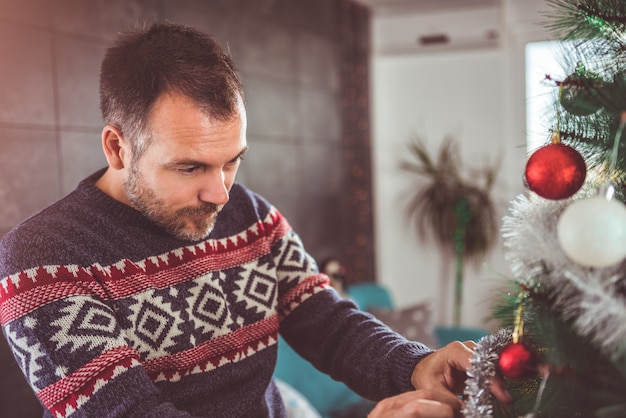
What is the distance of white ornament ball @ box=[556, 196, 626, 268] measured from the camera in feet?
1.90

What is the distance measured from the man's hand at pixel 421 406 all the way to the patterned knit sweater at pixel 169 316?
0.21 m

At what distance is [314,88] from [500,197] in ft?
5.38

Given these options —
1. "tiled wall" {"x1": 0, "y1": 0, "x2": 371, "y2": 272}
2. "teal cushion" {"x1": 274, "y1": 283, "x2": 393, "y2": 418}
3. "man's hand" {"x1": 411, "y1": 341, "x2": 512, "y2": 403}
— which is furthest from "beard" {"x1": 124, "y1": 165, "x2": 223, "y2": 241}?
"teal cushion" {"x1": 274, "y1": 283, "x2": 393, "y2": 418}

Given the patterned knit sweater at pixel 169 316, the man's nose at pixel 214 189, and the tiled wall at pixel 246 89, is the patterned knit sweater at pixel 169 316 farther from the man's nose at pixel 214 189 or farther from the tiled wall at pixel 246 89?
the tiled wall at pixel 246 89

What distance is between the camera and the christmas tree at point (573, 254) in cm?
59

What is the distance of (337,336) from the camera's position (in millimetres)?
1266

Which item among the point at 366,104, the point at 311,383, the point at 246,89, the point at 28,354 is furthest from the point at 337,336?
the point at 366,104

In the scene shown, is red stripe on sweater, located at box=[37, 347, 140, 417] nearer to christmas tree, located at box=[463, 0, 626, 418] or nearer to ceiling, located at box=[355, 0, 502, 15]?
christmas tree, located at box=[463, 0, 626, 418]

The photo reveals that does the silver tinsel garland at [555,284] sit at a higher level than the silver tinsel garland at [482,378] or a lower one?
higher

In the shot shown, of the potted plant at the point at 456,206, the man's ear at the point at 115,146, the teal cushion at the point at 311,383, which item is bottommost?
the teal cushion at the point at 311,383

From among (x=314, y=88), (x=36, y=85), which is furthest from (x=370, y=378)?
(x=314, y=88)

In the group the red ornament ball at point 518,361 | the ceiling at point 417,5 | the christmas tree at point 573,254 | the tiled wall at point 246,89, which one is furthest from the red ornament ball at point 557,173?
the ceiling at point 417,5

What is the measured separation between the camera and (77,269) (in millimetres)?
1064

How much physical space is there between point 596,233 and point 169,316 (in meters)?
0.81
